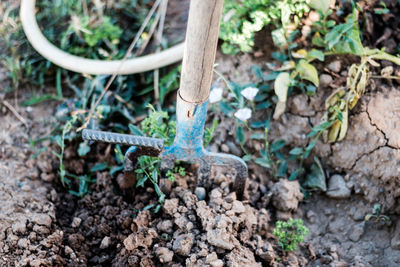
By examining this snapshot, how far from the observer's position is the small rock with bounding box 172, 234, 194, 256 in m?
1.72

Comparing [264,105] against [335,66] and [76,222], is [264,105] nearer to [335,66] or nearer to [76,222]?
[335,66]

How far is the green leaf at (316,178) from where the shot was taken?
6.88ft

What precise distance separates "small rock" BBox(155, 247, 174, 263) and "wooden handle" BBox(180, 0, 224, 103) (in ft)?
2.06

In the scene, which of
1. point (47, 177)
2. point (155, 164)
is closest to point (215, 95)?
point (155, 164)

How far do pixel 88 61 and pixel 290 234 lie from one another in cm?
144

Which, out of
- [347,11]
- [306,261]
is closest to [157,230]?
[306,261]

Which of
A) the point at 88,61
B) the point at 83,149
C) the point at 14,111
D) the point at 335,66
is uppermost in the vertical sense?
the point at 335,66

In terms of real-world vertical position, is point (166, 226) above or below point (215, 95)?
below

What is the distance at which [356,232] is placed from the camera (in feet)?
6.55

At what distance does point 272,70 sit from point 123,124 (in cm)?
88

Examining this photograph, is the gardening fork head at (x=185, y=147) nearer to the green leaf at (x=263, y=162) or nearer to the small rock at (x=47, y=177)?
the green leaf at (x=263, y=162)

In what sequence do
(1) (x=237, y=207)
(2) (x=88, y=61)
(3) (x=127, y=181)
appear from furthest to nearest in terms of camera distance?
(2) (x=88, y=61)
(3) (x=127, y=181)
(1) (x=237, y=207)

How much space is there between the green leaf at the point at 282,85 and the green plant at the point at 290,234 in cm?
60

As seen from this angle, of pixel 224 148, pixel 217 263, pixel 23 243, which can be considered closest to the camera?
pixel 217 263
